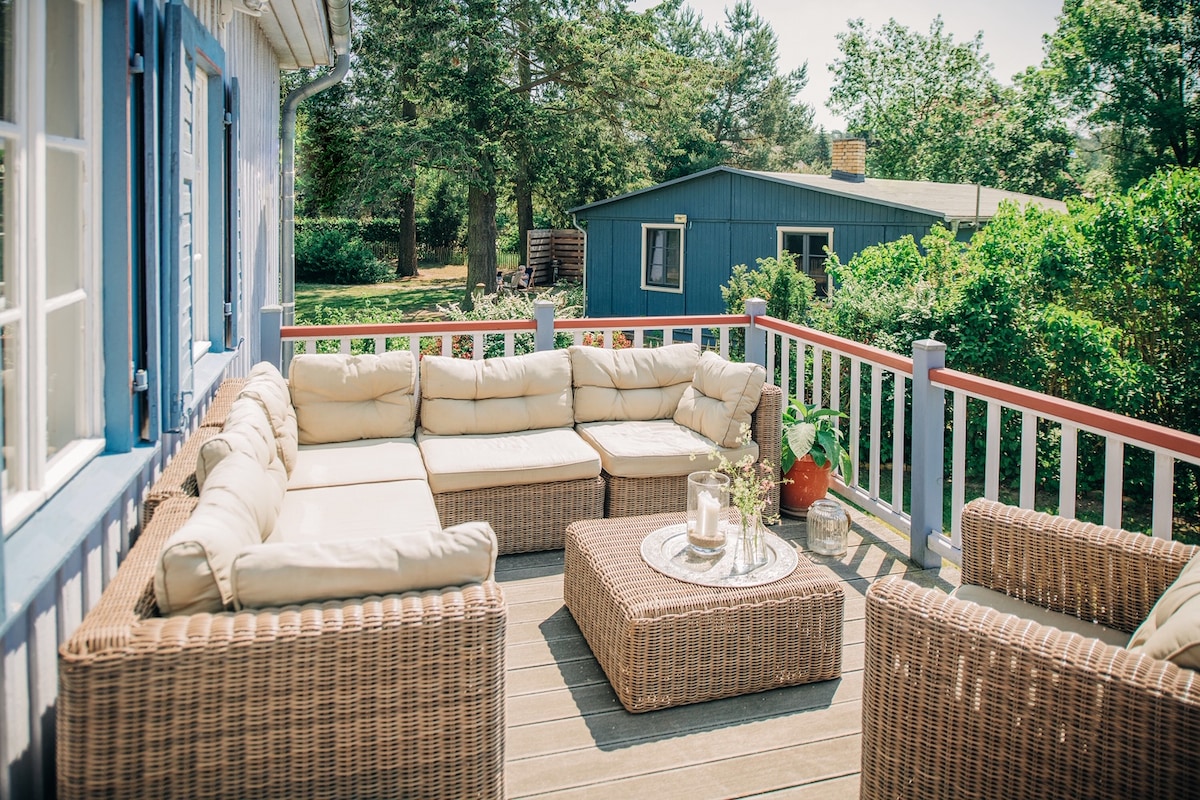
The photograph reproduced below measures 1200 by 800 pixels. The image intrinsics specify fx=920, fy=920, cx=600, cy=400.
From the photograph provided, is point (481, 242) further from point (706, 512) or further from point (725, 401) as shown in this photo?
point (706, 512)

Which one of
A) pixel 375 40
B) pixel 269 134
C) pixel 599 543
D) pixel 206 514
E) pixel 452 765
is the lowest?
pixel 452 765

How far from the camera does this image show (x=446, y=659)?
6.70ft

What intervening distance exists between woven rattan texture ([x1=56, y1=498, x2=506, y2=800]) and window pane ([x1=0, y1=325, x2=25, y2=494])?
12.7 inches

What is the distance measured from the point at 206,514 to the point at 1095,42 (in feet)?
96.5

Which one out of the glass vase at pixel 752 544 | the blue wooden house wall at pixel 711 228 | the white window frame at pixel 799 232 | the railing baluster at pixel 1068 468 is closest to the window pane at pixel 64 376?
the glass vase at pixel 752 544

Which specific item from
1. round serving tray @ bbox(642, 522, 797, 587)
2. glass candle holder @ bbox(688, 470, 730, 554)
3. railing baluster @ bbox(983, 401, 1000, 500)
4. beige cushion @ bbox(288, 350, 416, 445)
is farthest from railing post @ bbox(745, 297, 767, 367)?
glass candle holder @ bbox(688, 470, 730, 554)

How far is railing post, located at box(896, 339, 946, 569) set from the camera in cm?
397

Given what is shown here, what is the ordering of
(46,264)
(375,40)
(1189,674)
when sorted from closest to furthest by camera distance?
(1189,674)
(46,264)
(375,40)

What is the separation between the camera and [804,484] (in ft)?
15.3

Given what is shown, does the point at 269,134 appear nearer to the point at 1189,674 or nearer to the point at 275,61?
the point at 275,61

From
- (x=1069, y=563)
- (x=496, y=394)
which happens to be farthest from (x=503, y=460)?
(x=1069, y=563)

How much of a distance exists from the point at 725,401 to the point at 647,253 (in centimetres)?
1333

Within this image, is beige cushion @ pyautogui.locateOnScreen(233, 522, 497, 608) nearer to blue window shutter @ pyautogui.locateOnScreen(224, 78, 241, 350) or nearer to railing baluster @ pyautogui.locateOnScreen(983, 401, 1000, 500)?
railing baluster @ pyautogui.locateOnScreen(983, 401, 1000, 500)

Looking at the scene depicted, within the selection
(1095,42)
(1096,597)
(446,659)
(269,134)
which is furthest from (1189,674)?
(1095,42)
